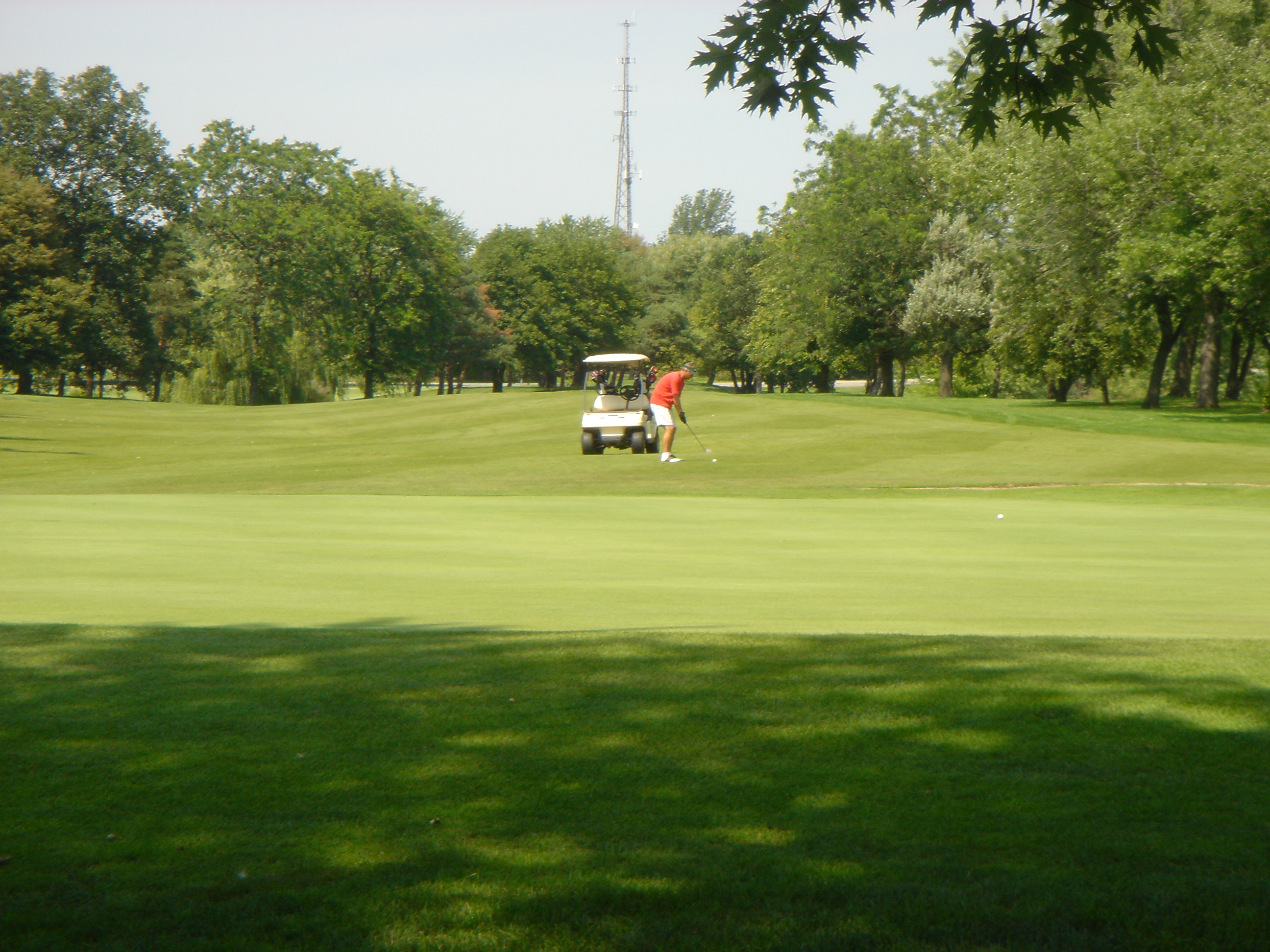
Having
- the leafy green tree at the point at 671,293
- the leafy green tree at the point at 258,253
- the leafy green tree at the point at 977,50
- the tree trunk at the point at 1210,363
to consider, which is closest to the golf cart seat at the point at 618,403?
the leafy green tree at the point at 977,50

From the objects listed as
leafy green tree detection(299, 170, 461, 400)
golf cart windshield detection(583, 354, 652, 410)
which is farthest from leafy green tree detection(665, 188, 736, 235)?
golf cart windshield detection(583, 354, 652, 410)

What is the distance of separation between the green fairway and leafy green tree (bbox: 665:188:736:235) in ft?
611

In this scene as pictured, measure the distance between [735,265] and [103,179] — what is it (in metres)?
51.4

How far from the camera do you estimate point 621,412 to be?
98.2ft

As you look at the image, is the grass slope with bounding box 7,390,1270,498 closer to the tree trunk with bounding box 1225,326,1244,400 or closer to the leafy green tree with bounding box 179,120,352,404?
the tree trunk with bounding box 1225,326,1244,400

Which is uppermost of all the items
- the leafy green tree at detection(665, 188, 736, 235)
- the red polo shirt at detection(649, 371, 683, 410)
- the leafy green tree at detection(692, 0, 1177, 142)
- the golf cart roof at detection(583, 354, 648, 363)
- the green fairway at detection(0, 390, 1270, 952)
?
the leafy green tree at detection(665, 188, 736, 235)

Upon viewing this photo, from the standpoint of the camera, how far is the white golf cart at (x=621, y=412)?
29891 mm

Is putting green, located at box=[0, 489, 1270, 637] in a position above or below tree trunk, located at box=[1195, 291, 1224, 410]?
below

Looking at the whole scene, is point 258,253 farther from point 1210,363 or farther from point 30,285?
point 1210,363

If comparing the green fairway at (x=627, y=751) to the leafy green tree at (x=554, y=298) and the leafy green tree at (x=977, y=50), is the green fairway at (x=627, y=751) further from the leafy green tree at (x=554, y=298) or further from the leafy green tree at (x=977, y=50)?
the leafy green tree at (x=554, y=298)

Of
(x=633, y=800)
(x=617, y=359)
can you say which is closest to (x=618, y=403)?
(x=617, y=359)

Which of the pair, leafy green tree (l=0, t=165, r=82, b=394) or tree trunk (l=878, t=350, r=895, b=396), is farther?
tree trunk (l=878, t=350, r=895, b=396)

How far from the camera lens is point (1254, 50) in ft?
132

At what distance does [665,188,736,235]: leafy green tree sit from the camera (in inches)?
7613
